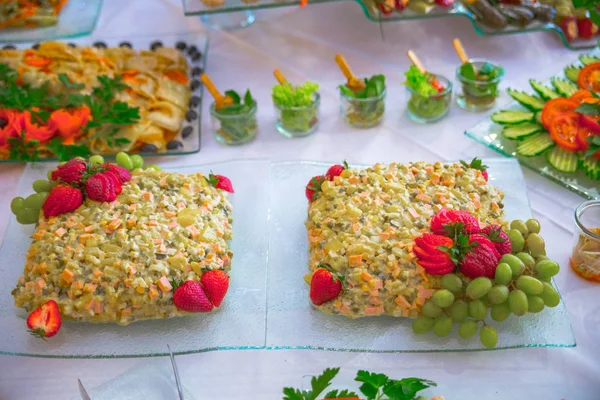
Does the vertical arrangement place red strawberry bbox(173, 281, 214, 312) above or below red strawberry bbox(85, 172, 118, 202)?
below

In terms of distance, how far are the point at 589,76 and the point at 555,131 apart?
1.53ft

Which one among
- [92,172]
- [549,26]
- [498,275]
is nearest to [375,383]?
[498,275]

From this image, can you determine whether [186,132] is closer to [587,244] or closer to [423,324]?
[423,324]

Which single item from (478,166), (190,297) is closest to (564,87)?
(478,166)

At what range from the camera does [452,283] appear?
1.85 metres

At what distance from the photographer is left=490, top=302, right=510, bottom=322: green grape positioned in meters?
1.86

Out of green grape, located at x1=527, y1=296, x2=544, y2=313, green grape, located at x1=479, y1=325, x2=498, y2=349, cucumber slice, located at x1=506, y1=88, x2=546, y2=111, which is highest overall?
green grape, located at x1=527, y1=296, x2=544, y2=313

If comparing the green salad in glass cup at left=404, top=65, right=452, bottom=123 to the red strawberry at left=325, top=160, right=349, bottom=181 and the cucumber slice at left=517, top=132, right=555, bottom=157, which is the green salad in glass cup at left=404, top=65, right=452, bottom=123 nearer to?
the cucumber slice at left=517, top=132, right=555, bottom=157

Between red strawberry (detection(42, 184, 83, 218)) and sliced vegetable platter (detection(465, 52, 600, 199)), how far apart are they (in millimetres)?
1681

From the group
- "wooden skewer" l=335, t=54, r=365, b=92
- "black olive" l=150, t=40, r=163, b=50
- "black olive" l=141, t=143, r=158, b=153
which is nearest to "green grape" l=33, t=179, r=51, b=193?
"black olive" l=141, t=143, r=158, b=153

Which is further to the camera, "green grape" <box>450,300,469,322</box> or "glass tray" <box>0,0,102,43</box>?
"glass tray" <box>0,0,102,43</box>

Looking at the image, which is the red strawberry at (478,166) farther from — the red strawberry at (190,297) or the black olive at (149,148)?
the black olive at (149,148)

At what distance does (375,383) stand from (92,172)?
4.13 feet

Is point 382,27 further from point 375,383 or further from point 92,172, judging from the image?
point 375,383
